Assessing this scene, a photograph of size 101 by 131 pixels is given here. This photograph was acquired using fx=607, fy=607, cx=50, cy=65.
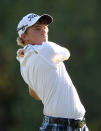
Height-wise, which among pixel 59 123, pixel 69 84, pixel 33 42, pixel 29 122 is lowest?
pixel 29 122

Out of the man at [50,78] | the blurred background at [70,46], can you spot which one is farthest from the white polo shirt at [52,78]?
the blurred background at [70,46]

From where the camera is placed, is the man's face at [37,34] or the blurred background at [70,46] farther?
the blurred background at [70,46]

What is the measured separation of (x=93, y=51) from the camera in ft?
37.7

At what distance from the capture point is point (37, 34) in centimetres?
419

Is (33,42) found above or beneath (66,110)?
above

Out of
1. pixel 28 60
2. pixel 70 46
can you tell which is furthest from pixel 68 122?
pixel 70 46

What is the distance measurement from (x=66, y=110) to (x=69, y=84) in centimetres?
18

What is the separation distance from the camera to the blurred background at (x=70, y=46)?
11.1 meters

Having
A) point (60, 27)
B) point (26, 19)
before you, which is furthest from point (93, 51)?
point (26, 19)

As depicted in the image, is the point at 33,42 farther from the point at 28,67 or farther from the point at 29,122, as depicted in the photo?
the point at 29,122

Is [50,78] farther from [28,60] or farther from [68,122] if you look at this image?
[68,122]

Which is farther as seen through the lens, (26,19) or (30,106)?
(30,106)

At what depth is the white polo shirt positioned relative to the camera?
407 centimetres

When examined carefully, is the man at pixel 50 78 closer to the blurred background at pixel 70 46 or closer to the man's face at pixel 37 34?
the man's face at pixel 37 34
